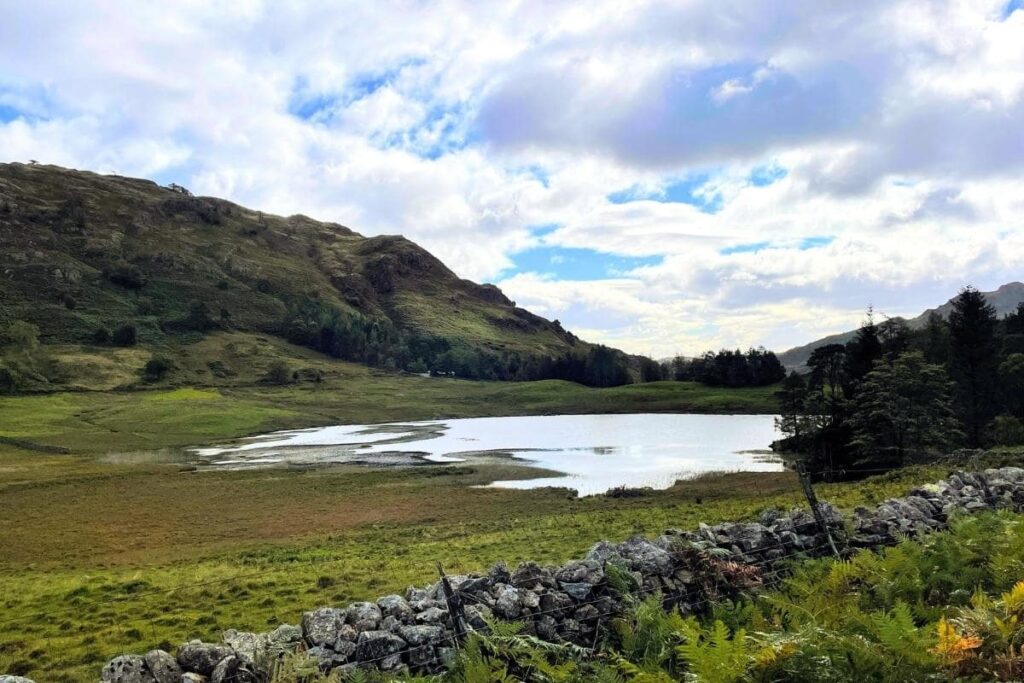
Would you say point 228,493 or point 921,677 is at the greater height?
point 921,677

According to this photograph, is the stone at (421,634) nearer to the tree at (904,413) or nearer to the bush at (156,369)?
the tree at (904,413)

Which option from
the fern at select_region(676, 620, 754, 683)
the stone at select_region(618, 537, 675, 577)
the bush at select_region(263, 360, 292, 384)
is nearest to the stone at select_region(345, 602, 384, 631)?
the stone at select_region(618, 537, 675, 577)

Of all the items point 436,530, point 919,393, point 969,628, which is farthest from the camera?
point 919,393

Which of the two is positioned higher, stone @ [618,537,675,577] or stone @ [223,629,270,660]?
stone @ [618,537,675,577]

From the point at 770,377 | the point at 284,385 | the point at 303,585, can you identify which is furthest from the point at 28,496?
the point at 770,377

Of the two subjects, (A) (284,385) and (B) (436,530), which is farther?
(A) (284,385)

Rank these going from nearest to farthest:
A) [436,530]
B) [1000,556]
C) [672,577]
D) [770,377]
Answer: [1000,556] → [672,577] → [436,530] → [770,377]

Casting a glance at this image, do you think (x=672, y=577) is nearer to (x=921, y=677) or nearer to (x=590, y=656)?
(x=590, y=656)

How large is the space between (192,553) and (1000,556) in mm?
30170

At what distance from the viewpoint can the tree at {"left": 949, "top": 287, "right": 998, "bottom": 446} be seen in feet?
182

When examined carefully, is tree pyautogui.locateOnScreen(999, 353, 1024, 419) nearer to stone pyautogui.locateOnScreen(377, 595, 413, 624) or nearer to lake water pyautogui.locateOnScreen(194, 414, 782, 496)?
lake water pyautogui.locateOnScreen(194, 414, 782, 496)

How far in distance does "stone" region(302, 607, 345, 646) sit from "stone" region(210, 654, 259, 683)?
795mm

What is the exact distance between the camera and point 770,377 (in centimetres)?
15950

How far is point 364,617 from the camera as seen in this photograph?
8570 mm
